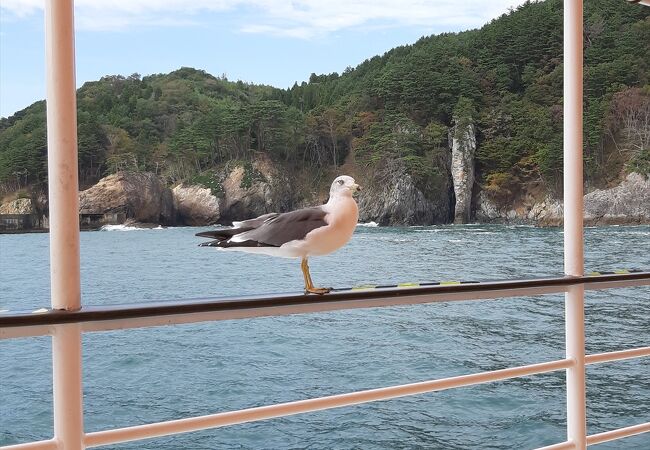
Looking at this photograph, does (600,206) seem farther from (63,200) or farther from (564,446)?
(63,200)

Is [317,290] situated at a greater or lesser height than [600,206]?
lesser

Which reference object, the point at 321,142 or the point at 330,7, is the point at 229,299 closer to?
the point at 321,142

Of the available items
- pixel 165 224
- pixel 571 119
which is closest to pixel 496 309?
pixel 165 224

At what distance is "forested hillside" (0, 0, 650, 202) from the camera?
30.0 feet

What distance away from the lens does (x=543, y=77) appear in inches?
921

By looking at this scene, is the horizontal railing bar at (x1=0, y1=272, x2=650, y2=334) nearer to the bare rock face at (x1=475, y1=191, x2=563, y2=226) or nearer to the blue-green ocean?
the blue-green ocean

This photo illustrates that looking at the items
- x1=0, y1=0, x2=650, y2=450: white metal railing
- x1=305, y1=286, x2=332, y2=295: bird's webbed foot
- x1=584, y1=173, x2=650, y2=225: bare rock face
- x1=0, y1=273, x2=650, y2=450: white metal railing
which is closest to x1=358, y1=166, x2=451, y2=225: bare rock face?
x1=584, y1=173, x2=650, y2=225: bare rock face

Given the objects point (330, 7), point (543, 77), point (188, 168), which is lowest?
point (188, 168)

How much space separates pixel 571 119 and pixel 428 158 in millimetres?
23801

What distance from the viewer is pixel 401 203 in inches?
734

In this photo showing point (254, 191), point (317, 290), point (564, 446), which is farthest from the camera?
point (254, 191)

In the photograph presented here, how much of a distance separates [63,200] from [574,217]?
95 cm

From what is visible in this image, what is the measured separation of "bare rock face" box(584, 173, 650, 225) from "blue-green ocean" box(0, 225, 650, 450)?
135cm

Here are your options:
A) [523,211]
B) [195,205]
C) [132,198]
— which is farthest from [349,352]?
[195,205]
